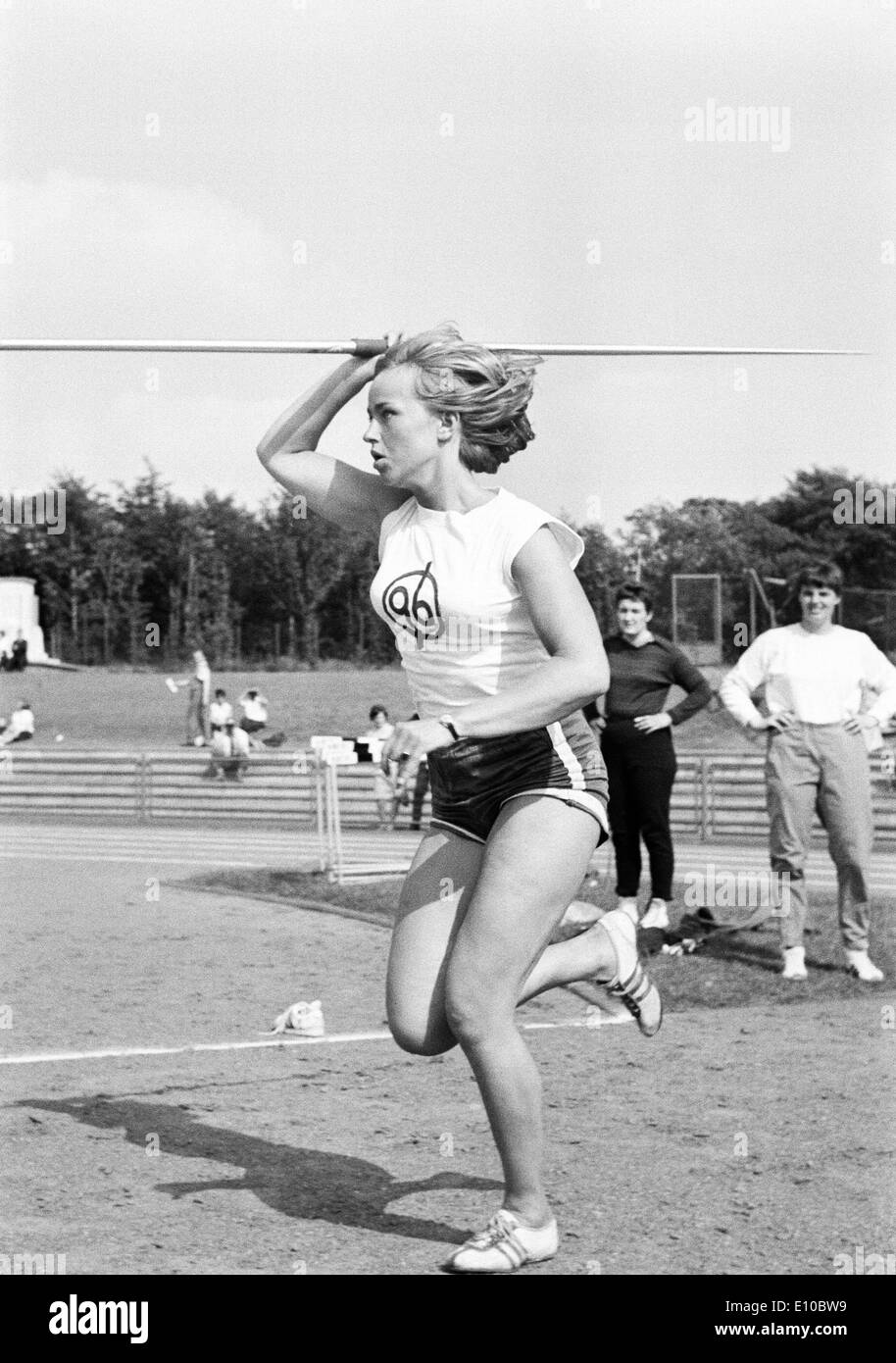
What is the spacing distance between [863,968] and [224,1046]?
342 cm

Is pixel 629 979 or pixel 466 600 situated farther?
pixel 629 979

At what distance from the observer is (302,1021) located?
25.9 ft

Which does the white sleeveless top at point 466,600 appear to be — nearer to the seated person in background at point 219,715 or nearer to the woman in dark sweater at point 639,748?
the woman in dark sweater at point 639,748

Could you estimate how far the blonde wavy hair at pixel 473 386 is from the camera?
15.4ft

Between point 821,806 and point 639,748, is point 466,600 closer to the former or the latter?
point 821,806

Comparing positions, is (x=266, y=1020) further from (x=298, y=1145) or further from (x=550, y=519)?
(x=550, y=519)

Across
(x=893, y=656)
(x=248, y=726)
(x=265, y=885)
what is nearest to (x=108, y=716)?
(x=248, y=726)

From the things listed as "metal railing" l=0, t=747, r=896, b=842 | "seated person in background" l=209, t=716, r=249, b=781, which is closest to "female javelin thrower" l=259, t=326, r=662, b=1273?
"metal railing" l=0, t=747, r=896, b=842

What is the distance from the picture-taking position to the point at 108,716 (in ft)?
149

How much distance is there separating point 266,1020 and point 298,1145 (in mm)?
2531

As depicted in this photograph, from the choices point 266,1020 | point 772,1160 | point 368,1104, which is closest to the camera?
point 772,1160

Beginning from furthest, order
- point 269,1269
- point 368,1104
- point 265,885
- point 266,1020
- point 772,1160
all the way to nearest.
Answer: point 265,885
point 266,1020
point 368,1104
point 772,1160
point 269,1269

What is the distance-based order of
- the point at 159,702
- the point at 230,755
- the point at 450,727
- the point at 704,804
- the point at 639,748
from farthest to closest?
the point at 159,702 < the point at 230,755 < the point at 704,804 < the point at 639,748 < the point at 450,727

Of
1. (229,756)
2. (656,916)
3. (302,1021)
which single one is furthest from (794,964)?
(229,756)
